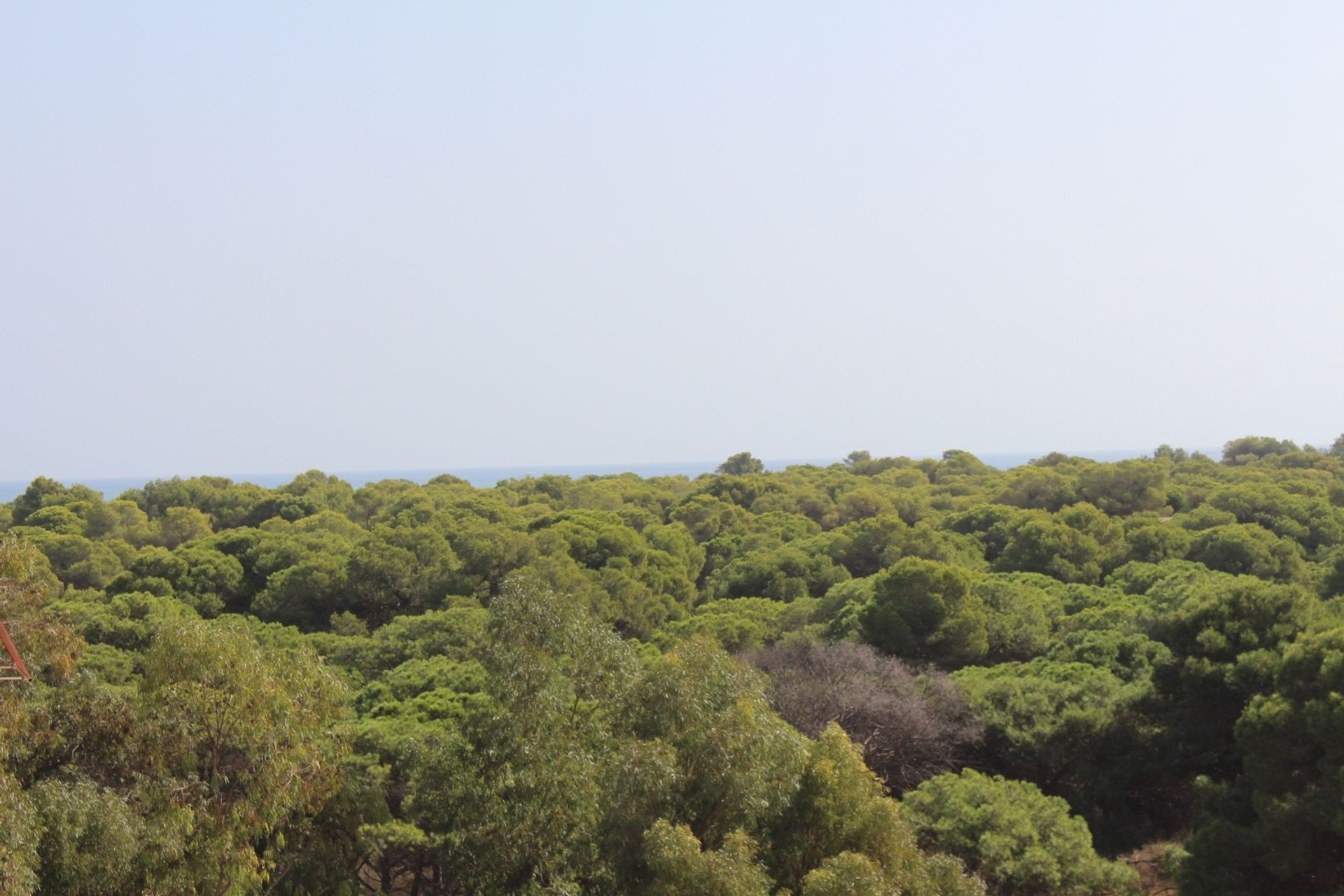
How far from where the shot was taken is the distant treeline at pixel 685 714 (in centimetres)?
1043

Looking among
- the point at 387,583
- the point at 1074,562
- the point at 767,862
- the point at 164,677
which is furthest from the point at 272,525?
the point at 767,862

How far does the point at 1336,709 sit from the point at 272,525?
36435 mm

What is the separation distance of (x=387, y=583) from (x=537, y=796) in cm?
1942

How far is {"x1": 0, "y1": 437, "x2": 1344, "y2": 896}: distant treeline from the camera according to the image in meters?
10.4

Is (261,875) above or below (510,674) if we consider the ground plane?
below

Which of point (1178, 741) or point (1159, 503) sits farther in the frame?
point (1159, 503)

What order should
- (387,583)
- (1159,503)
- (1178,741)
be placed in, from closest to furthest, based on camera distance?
(1178,741), (387,583), (1159,503)

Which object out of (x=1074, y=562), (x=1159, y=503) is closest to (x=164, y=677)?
(x=1074, y=562)

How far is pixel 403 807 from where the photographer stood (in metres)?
12.6

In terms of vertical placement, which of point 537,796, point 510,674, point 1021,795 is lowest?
point 1021,795

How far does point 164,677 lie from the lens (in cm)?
1090

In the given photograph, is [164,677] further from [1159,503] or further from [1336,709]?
[1159,503]

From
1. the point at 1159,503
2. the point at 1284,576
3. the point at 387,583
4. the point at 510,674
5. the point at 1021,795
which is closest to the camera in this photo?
the point at 510,674

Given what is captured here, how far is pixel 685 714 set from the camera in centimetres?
1087
